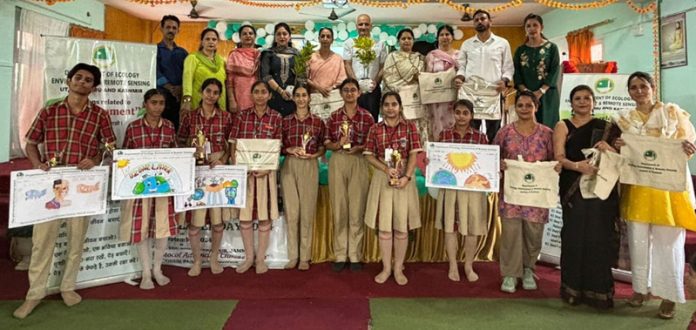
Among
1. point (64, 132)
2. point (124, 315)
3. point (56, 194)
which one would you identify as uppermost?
point (64, 132)

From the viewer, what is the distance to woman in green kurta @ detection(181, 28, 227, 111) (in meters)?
4.00

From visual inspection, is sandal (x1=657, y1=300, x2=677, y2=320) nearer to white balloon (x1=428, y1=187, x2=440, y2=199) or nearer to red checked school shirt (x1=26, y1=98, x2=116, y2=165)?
white balloon (x1=428, y1=187, x2=440, y2=199)

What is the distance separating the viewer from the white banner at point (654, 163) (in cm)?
275

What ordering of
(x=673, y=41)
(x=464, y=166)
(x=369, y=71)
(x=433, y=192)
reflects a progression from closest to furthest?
(x=464, y=166) → (x=433, y=192) → (x=369, y=71) → (x=673, y=41)

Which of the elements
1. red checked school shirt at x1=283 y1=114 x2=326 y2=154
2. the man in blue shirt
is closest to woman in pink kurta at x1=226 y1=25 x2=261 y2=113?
the man in blue shirt

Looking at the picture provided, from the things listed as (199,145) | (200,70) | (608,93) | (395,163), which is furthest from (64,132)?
(608,93)

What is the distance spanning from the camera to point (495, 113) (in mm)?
4223

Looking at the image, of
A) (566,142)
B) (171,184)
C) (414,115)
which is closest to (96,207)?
(171,184)

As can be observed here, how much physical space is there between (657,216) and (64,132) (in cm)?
423

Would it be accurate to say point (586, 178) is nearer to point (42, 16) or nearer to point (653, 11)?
point (653, 11)

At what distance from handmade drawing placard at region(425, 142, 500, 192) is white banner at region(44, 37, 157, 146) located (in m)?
2.59

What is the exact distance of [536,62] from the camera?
14.3 feet

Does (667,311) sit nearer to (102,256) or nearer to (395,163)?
(395,163)

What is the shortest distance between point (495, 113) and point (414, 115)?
802mm
